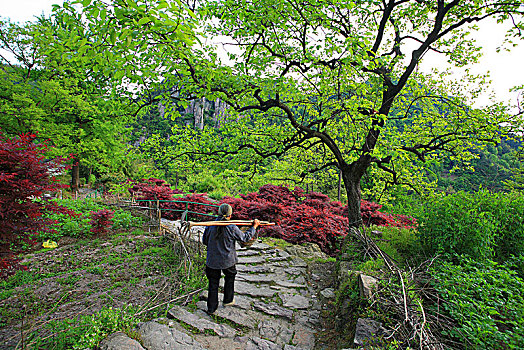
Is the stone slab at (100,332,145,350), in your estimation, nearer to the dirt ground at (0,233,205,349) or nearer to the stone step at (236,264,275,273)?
the dirt ground at (0,233,205,349)

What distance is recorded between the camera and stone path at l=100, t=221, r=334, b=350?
8.89 ft

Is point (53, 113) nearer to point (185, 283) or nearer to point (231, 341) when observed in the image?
point (185, 283)

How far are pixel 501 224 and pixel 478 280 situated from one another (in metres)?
1.64

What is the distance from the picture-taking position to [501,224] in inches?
141

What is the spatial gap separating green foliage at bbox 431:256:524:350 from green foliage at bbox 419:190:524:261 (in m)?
0.50

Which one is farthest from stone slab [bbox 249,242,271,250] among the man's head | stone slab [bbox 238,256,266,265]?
the man's head

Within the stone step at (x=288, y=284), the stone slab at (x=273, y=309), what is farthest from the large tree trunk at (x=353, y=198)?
the stone slab at (x=273, y=309)

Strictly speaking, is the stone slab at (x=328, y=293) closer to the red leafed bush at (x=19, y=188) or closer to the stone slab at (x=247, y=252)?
the stone slab at (x=247, y=252)

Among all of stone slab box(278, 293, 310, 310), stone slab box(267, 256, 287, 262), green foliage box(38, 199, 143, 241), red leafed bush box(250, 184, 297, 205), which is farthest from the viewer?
red leafed bush box(250, 184, 297, 205)

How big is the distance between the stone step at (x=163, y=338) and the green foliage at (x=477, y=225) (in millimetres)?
3482

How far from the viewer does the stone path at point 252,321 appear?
2709mm

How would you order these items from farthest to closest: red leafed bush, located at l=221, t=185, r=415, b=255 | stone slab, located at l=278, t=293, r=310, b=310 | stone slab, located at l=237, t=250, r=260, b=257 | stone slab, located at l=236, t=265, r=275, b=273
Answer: red leafed bush, located at l=221, t=185, r=415, b=255 → stone slab, located at l=237, t=250, r=260, b=257 → stone slab, located at l=236, t=265, r=275, b=273 → stone slab, located at l=278, t=293, r=310, b=310

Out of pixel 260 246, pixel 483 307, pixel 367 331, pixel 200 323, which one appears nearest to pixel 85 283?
pixel 200 323

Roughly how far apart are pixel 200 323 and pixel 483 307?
9.71 ft
